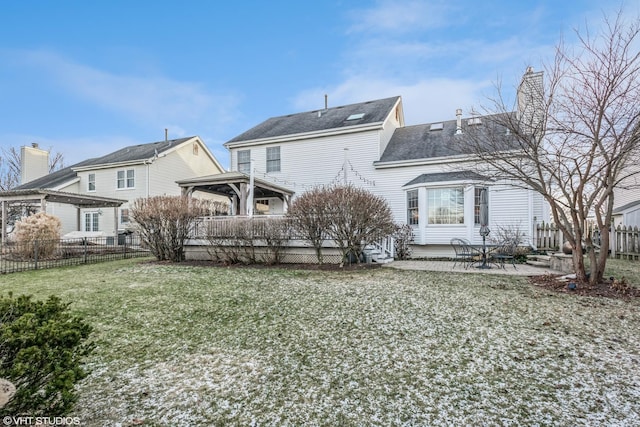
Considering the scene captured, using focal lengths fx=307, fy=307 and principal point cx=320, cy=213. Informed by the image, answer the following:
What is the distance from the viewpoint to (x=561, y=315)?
4.79m

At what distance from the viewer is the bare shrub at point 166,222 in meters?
10.4

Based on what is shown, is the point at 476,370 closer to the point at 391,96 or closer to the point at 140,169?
the point at 391,96

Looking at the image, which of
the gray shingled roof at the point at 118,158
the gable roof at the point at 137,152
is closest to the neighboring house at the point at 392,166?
the gable roof at the point at 137,152

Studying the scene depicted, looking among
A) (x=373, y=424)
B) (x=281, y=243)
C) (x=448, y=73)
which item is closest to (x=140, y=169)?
(x=281, y=243)

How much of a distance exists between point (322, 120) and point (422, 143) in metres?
5.53

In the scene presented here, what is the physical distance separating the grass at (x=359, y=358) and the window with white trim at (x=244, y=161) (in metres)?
11.4

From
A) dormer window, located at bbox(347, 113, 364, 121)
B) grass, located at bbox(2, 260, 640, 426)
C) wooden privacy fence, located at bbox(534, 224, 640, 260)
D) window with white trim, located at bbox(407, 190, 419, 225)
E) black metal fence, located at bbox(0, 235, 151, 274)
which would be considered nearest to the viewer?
grass, located at bbox(2, 260, 640, 426)

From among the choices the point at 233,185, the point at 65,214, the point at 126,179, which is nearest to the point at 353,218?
the point at 233,185

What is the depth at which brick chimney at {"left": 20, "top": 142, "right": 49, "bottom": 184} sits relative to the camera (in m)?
23.8

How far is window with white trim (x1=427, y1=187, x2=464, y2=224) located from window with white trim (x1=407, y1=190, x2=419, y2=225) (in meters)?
0.62

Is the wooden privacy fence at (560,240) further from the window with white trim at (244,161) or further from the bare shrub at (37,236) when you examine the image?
the bare shrub at (37,236)

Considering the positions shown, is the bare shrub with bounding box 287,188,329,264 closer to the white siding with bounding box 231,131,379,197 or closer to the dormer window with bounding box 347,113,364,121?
the white siding with bounding box 231,131,379,197

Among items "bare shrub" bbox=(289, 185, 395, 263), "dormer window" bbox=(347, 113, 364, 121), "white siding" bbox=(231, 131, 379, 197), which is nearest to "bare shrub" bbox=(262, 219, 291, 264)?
"bare shrub" bbox=(289, 185, 395, 263)

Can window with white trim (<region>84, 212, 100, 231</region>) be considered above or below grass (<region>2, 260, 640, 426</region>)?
above
